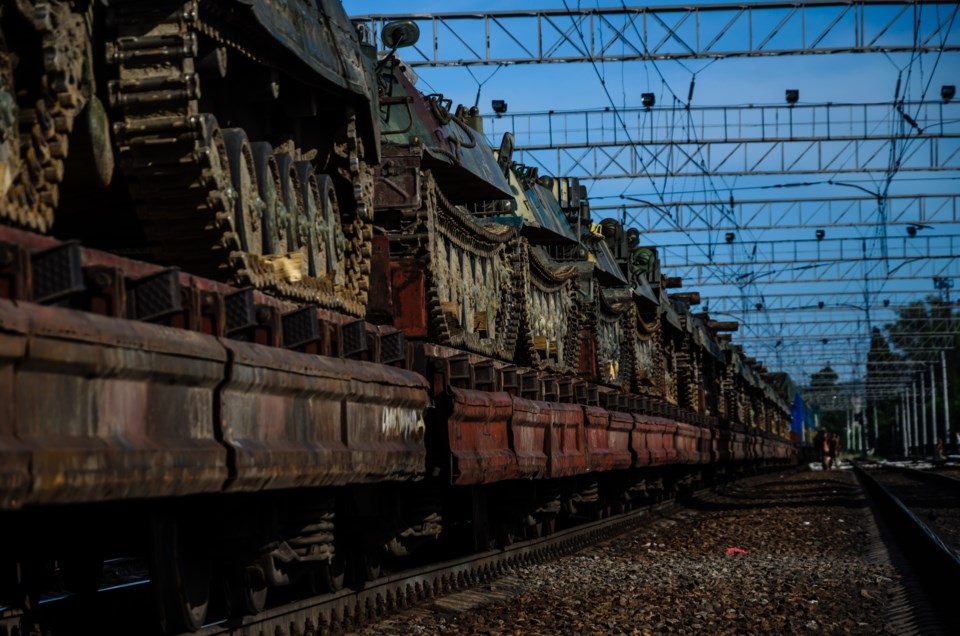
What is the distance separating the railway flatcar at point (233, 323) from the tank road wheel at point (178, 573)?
0.02 meters

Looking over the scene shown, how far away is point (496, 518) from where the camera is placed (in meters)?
14.9

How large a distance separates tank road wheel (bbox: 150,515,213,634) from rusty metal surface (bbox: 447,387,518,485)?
3579mm

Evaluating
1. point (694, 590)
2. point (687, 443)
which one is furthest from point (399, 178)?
point (687, 443)

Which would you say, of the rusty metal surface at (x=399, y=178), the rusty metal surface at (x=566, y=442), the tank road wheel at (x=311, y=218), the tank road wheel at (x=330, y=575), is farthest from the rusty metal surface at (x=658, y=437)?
the tank road wheel at (x=311, y=218)

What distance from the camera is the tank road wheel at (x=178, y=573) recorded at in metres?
7.14

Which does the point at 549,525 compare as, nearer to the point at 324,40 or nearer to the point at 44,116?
the point at 324,40

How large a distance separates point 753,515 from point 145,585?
619 inches

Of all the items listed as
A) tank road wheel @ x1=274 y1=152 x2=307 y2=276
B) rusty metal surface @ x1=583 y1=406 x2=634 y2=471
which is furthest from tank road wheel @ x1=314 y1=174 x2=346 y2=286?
rusty metal surface @ x1=583 y1=406 x2=634 y2=471

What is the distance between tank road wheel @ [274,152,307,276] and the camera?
366 inches

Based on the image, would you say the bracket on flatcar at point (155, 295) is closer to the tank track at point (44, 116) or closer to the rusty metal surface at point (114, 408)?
the rusty metal surface at point (114, 408)

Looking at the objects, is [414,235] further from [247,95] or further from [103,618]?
[103,618]

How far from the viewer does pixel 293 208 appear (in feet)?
31.1

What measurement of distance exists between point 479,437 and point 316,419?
461 cm

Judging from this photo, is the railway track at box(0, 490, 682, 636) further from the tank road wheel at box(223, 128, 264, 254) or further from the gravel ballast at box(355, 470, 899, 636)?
the tank road wheel at box(223, 128, 264, 254)
